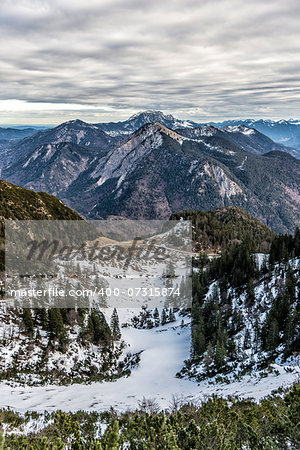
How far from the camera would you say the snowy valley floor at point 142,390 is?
1670 inches

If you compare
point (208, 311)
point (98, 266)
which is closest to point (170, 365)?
point (208, 311)

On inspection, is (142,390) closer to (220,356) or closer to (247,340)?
(220,356)

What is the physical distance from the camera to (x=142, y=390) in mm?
55312

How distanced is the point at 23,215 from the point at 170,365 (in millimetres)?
103302

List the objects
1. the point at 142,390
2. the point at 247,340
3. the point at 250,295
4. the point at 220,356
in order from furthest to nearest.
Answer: the point at 250,295 → the point at 247,340 → the point at 220,356 → the point at 142,390

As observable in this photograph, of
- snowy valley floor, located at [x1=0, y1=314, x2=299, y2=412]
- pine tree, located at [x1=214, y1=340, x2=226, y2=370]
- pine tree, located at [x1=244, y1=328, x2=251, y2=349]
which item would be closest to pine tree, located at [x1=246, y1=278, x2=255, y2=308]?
pine tree, located at [x1=244, y1=328, x2=251, y2=349]

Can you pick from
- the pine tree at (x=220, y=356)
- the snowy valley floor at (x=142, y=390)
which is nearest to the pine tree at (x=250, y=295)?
the snowy valley floor at (x=142, y=390)

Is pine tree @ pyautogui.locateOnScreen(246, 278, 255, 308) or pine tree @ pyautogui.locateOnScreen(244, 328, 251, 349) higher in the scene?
pine tree @ pyautogui.locateOnScreen(246, 278, 255, 308)

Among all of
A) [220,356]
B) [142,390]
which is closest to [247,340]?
[220,356]

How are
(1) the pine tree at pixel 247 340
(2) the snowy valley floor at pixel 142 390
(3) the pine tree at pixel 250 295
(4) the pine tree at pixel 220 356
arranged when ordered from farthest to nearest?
(3) the pine tree at pixel 250 295 < (1) the pine tree at pixel 247 340 < (4) the pine tree at pixel 220 356 < (2) the snowy valley floor at pixel 142 390

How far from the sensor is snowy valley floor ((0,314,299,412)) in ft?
139

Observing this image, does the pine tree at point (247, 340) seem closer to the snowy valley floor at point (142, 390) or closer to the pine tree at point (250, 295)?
the snowy valley floor at point (142, 390)

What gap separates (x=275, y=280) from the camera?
84938 mm

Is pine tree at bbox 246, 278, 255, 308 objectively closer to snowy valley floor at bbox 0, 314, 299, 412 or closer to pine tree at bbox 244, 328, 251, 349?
pine tree at bbox 244, 328, 251, 349
